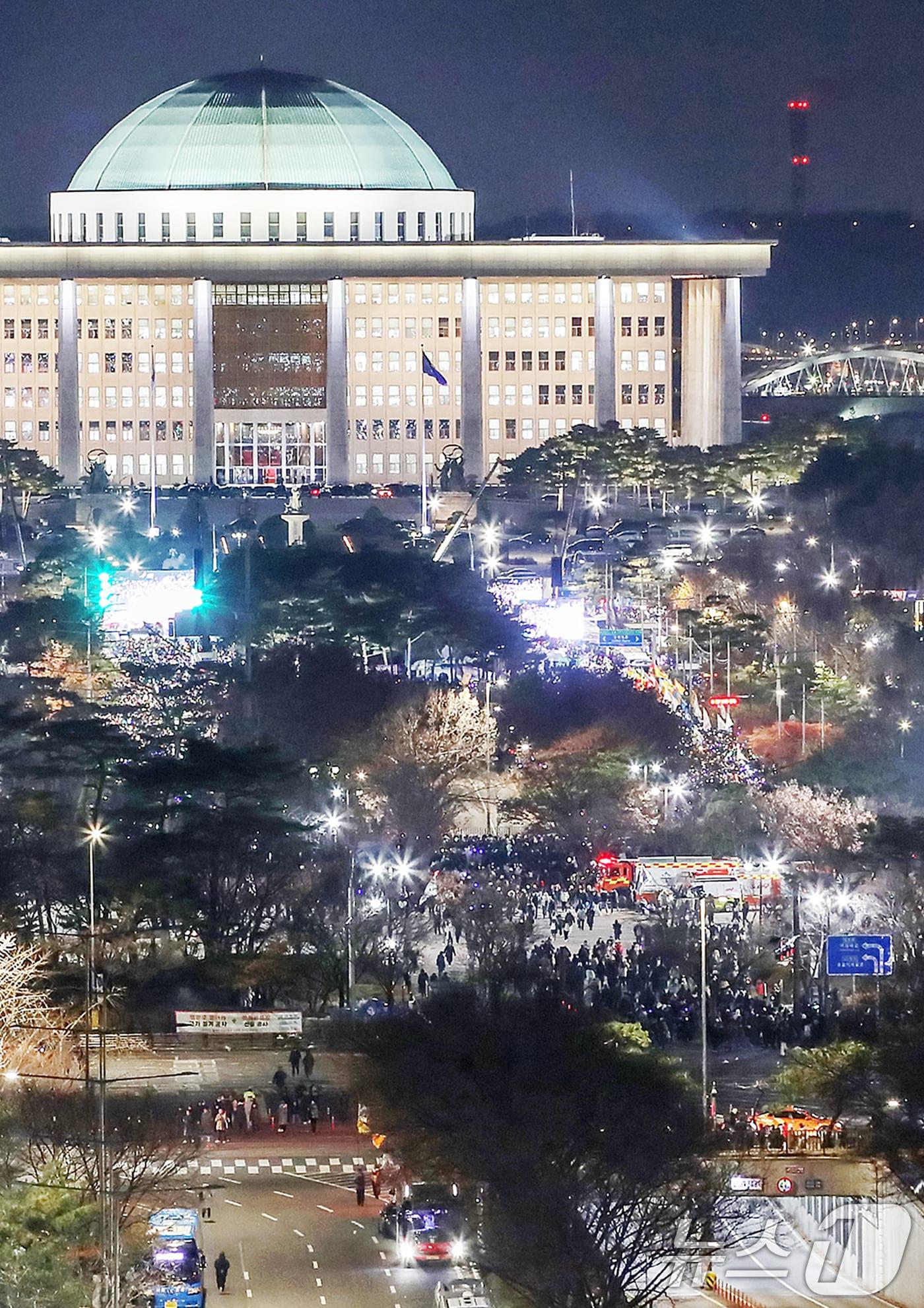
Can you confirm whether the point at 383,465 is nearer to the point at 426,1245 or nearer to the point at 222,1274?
the point at 426,1245

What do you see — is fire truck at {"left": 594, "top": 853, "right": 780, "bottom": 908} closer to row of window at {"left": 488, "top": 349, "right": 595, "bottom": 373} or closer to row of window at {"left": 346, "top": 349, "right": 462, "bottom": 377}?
row of window at {"left": 488, "top": 349, "right": 595, "bottom": 373}

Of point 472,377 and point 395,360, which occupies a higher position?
point 395,360

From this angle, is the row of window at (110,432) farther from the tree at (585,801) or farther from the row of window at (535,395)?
the tree at (585,801)

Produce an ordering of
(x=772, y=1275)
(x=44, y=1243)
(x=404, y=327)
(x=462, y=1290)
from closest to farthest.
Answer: (x=44, y=1243)
(x=462, y=1290)
(x=772, y=1275)
(x=404, y=327)

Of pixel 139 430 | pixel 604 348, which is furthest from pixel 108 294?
pixel 604 348

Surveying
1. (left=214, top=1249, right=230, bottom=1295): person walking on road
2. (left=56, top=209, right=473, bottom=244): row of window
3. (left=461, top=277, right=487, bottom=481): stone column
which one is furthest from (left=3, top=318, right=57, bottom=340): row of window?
(left=214, top=1249, right=230, bottom=1295): person walking on road

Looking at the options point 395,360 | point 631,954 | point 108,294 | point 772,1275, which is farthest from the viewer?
point 395,360
